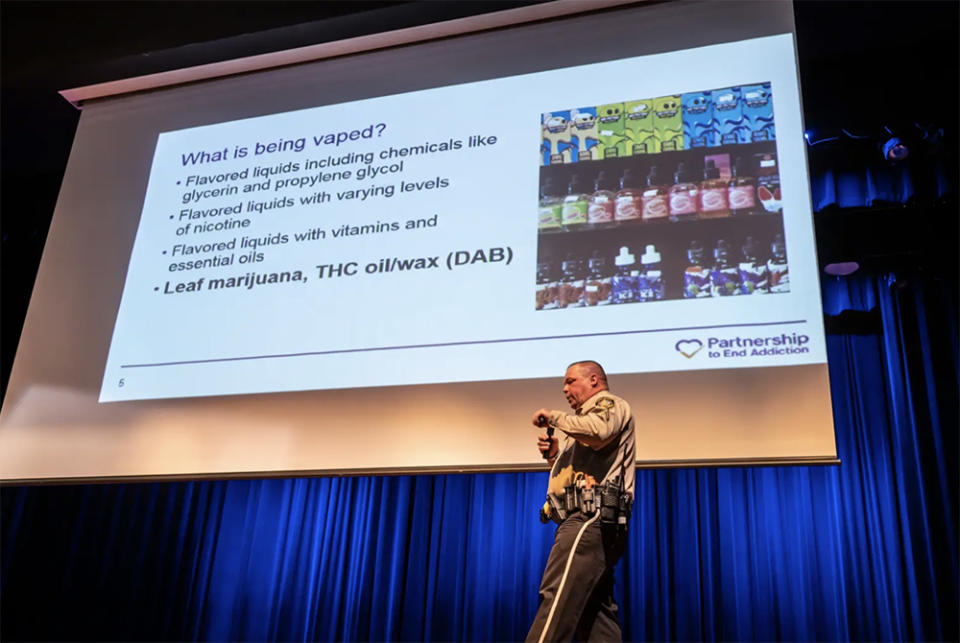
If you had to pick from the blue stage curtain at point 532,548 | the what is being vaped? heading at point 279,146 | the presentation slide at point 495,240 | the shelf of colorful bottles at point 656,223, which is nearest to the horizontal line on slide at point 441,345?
the presentation slide at point 495,240

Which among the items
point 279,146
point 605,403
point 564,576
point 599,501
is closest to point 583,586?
point 564,576

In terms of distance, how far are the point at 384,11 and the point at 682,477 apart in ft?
7.63

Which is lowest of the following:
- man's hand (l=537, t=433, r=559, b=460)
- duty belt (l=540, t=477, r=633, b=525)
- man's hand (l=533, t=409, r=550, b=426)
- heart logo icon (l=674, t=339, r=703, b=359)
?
duty belt (l=540, t=477, r=633, b=525)

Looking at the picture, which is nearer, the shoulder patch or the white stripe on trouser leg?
the white stripe on trouser leg

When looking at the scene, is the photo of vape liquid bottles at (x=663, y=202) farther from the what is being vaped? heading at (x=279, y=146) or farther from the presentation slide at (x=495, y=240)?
the what is being vaped? heading at (x=279, y=146)

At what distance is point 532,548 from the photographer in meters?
3.66

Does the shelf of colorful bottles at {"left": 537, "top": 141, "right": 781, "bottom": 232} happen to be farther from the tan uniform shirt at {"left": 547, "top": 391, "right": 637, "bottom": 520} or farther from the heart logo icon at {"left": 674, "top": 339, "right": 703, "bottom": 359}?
the tan uniform shirt at {"left": 547, "top": 391, "right": 637, "bottom": 520}

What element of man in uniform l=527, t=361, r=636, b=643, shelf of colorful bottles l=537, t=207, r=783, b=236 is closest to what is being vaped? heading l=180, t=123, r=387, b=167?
shelf of colorful bottles l=537, t=207, r=783, b=236

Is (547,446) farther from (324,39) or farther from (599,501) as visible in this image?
(324,39)

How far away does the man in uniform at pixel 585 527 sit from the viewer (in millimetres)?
1927

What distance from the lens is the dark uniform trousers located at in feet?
6.27

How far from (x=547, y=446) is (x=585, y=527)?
219 millimetres

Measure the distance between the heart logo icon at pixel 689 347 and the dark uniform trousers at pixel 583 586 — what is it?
786 mm

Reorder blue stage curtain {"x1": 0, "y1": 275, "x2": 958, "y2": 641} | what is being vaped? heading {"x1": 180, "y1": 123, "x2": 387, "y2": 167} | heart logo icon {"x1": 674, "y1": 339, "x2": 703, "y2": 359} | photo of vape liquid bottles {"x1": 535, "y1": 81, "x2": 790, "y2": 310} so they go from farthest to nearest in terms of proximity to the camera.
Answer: what is being vaped? heading {"x1": 180, "y1": 123, "x2": 387, "y2": 167}, blue stage curtain {"x1": 0, "y1": 275, "x2": 958, "y2": 641}, photo of vape liquid bottles {"x1": 535, "y1": 81, "x2": 790, "y2": 310}, heart logo icon {"x1": 674, "y1": 339, "x2": 703, "y2": 359}
